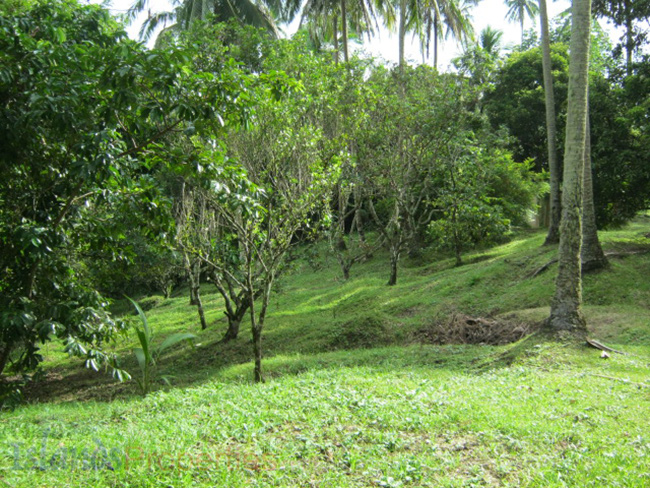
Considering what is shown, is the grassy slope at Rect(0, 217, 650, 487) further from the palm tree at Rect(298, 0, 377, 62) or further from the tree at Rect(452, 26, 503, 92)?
the palm tree at Rect(298, 0, 377, 62)

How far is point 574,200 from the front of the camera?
869 cm

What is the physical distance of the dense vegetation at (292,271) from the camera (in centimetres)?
463

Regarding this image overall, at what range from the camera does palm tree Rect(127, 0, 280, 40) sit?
21781mm

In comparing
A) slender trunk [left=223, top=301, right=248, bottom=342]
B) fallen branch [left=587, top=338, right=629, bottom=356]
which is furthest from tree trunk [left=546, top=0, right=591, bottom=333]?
slender trunk [left=223, top=301, right=248, bottom=342]

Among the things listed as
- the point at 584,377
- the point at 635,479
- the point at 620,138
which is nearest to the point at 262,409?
the point at 635,479

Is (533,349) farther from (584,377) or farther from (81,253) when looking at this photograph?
(81,253)

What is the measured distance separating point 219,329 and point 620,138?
13.7 meters

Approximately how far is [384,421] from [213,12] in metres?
21.3

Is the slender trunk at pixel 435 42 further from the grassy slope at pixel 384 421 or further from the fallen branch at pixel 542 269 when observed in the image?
the grassy slope at pixel 384 421

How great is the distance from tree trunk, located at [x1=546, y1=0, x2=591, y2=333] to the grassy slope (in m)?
0.67

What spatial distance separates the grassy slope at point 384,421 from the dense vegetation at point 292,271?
→ 0.03m

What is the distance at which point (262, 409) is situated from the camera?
223 inches

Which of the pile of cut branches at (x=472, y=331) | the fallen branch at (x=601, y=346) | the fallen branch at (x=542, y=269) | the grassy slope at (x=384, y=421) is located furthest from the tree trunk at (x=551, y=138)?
the fallen branch at (x=601, y=346)

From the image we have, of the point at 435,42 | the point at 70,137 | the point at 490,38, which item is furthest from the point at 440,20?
the point at 70,137
